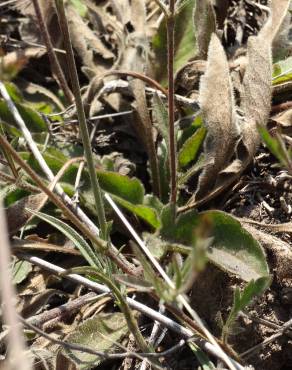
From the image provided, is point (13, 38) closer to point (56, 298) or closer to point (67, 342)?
point (56, 298)

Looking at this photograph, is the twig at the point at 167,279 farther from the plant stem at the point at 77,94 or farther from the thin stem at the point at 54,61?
the thin stem at the point at 54,61

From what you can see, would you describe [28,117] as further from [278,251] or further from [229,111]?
[278,251]

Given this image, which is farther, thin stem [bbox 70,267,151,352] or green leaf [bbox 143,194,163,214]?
green leaf [bbox 143,194,163,214]

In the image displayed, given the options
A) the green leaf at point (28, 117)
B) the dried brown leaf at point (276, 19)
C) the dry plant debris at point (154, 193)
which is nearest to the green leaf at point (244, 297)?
the dry plant debris at point (154, 193)

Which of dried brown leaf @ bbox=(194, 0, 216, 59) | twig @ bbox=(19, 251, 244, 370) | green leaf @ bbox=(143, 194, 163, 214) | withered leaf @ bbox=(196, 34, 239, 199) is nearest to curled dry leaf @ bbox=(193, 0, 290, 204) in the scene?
withered leaf @ bbox=(196, 34, 239, 199)

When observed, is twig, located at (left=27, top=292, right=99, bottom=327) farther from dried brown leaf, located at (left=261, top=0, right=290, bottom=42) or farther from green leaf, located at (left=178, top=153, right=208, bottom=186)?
dried brown leaf, located at (left=261, top=0, right=290, bottom=42)

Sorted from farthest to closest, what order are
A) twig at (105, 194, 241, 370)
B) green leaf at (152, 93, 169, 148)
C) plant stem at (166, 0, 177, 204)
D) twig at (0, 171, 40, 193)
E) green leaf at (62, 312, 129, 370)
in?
green leaf at (152, 93, 169, 148), twig at (0, 171, 40, 193), green leaf at (62, 312, 129, 370), plant stem at (166, 0, 177, 204), twig at (105, 194, 241, 370)
